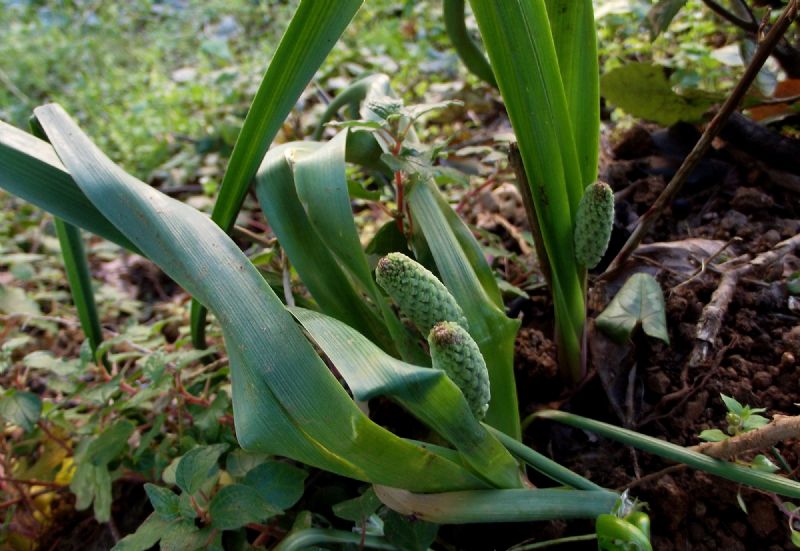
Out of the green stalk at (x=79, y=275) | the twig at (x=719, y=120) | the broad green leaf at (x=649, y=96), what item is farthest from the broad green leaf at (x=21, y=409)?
the broad green leaf at (x=649, y=96)

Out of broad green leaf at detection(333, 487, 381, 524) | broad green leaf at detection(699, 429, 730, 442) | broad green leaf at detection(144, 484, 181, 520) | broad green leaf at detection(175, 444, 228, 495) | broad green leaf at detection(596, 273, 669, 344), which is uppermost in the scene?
broad green leaf at detection(175, 444, 228, 495)

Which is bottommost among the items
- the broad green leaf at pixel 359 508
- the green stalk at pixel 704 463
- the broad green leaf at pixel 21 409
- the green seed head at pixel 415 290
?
the green stalk at pixel 704 463

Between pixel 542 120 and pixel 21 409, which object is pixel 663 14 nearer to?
pixel 542 120

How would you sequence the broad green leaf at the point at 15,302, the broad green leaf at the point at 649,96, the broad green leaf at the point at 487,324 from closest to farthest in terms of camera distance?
the broad green leaf at the point at 487,324 → the broad green leaf at the point at 649,96 → the broad green leaf at the point at 15,302

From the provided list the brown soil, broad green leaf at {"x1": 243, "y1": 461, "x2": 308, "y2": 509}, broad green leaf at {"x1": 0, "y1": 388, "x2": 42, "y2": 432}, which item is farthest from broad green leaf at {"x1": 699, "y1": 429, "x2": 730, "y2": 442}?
broad green leaf at {"x1": 0, "y1": 388, "x2": 42, "y2": 432}

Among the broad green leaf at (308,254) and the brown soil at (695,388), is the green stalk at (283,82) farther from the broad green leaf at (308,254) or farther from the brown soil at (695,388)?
the brown soil at (695,388)

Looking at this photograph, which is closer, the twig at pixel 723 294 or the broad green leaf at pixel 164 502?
the broad green leaf at pixel 164 502

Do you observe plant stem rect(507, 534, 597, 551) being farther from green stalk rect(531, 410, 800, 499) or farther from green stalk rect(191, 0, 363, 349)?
green stalk rect(191, 0, 363, 349)

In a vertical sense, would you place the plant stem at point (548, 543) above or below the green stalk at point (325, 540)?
below
